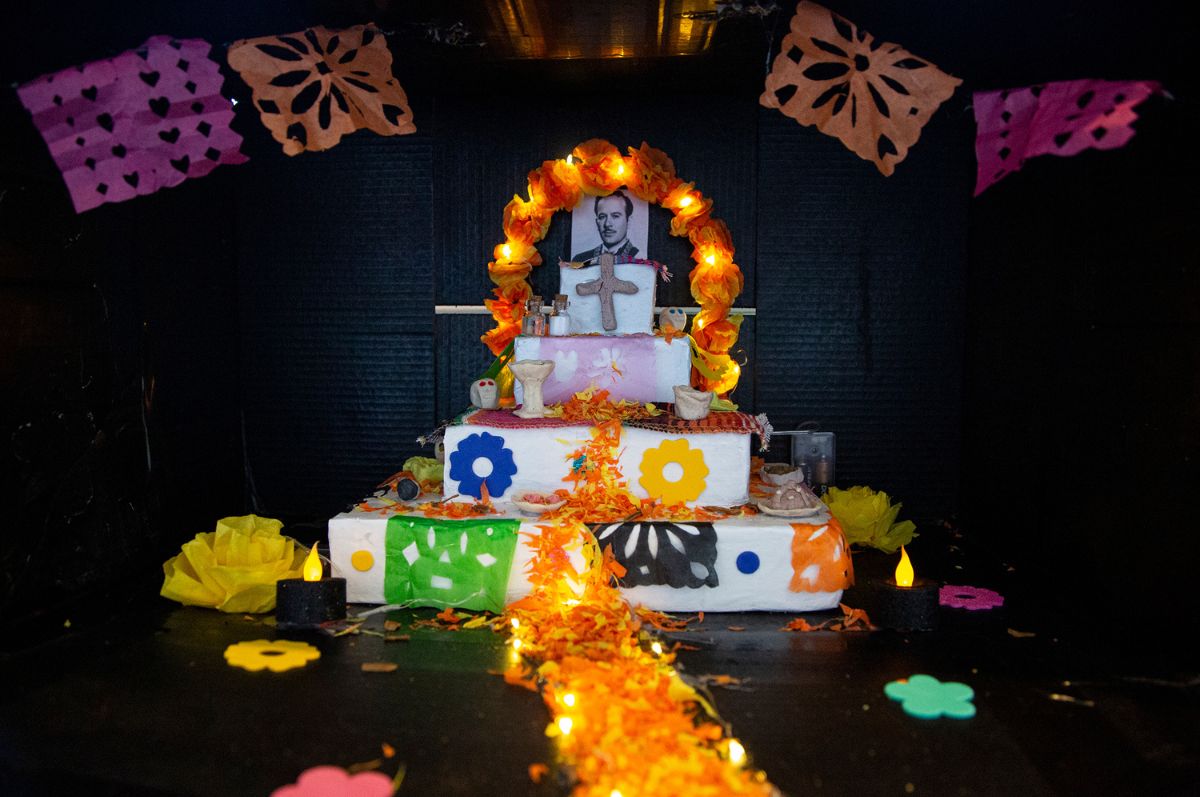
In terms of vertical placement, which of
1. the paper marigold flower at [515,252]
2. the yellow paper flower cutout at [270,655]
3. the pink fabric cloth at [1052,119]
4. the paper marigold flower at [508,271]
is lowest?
the yellow paper flower cutout at [270,655]

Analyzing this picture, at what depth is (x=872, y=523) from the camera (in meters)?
5.29

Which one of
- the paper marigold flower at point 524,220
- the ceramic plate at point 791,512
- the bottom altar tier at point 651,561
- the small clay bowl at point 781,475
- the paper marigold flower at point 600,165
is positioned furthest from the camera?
the paper marigold flower at point 524,220

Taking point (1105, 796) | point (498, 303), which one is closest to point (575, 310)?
point (498, 303)

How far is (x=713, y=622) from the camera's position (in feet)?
13.3

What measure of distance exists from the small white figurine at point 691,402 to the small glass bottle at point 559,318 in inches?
32.3

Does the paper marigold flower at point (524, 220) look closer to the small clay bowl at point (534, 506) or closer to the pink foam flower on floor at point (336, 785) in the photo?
the small clay bowl at point (534, 506)

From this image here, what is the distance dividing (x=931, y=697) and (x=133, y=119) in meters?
3.54

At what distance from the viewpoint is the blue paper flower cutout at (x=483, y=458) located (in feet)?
15.0

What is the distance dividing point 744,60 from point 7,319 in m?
3.89

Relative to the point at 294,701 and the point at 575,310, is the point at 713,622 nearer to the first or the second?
the point at 294,701

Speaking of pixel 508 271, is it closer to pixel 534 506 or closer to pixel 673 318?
pixel 673 318

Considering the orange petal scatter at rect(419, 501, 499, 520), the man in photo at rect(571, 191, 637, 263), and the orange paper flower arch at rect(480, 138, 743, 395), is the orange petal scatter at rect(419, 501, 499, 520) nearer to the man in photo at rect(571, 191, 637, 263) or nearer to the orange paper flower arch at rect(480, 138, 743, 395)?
the orange paper flower arch at rect(480, 138, 743, 395)

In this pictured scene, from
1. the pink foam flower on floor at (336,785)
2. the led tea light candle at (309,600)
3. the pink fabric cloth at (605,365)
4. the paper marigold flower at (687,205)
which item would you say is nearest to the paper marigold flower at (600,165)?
the paper marigold flower at (687,205)

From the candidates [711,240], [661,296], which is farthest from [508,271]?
[711,240]
